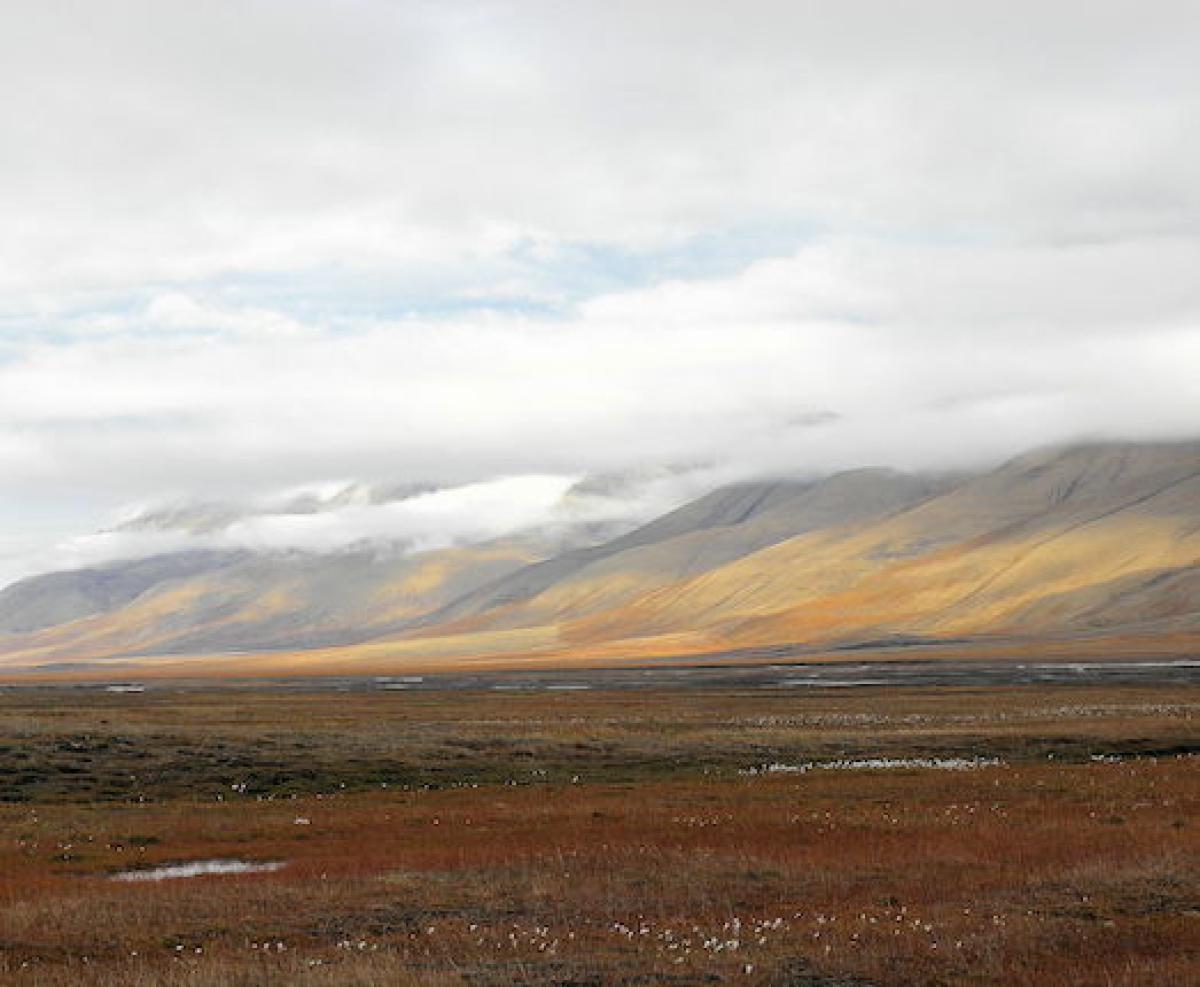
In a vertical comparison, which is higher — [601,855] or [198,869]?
[198,869]

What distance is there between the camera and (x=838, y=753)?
62750mm

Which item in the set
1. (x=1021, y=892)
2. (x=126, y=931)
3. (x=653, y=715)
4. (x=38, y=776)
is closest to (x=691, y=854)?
(x=1021, y=892)

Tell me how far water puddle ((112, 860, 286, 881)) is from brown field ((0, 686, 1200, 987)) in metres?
0.51

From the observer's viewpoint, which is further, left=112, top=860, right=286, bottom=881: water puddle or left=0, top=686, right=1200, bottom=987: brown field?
left=112, top=860, right=286, bottom=881: water puddle

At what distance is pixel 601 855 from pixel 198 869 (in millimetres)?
9936

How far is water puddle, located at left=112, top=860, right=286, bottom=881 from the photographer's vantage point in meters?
30.2

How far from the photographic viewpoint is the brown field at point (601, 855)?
1908 centimetres

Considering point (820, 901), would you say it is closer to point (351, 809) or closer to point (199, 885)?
point (199, 885)

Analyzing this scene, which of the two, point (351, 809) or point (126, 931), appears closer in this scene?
point (126, 931)

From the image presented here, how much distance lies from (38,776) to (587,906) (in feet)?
119

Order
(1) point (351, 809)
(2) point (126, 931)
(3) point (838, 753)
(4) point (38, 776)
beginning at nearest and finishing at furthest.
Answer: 1. (2) point (126, 931)
2. (1) point (351, 809)
3. (4) point (38, 776)
4. (3) point (838, 753)

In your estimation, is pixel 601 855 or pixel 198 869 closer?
pixel 601 855

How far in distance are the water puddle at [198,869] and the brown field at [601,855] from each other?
51 centimetres

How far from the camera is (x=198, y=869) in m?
32.1
